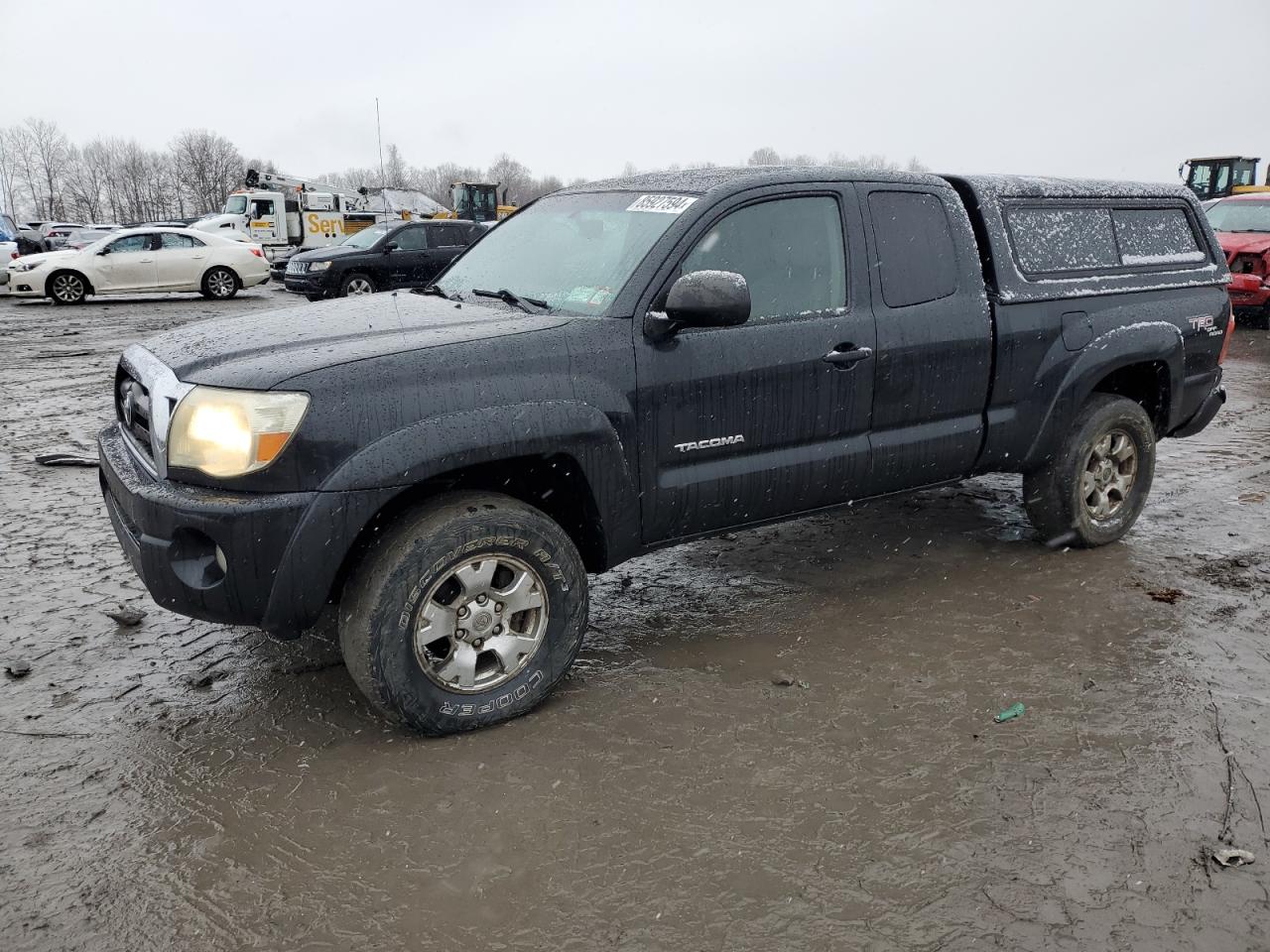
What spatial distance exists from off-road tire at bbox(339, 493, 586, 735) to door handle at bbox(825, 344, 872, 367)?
1.31 metres

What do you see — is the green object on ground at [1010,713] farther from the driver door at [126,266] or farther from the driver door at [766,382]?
the driver door at [126,266]

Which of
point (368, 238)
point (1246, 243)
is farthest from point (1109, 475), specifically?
point (368, 238)

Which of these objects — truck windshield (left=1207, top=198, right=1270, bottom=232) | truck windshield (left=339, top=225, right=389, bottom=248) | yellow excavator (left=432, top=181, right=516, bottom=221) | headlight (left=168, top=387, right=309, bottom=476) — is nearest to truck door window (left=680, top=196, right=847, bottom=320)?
headlight (left=168, top=387, right=309, bottom=476)

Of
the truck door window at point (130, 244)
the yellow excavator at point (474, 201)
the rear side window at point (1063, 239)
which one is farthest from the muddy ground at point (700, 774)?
the yellow excavator at point (474, 201)

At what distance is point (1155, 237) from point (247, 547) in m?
4.63

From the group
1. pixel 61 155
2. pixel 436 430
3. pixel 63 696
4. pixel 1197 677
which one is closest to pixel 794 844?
pixel 436 430

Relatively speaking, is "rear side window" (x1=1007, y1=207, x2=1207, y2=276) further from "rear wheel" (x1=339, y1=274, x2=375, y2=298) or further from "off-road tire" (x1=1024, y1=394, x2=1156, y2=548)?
"rear wheel" (x1=339, y1=274, x2=375, y2=298)

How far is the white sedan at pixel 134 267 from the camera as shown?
1856cm

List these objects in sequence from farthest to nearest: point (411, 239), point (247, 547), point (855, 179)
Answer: point (411, 239), point (855, 179), point (247, 547)

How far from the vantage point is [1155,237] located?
518cm

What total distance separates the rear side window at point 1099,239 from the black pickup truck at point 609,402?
0.02 metres

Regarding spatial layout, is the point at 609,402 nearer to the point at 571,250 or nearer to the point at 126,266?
the point at 571,250

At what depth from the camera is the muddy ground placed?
2.51 m

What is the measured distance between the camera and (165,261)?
18.9 meters
